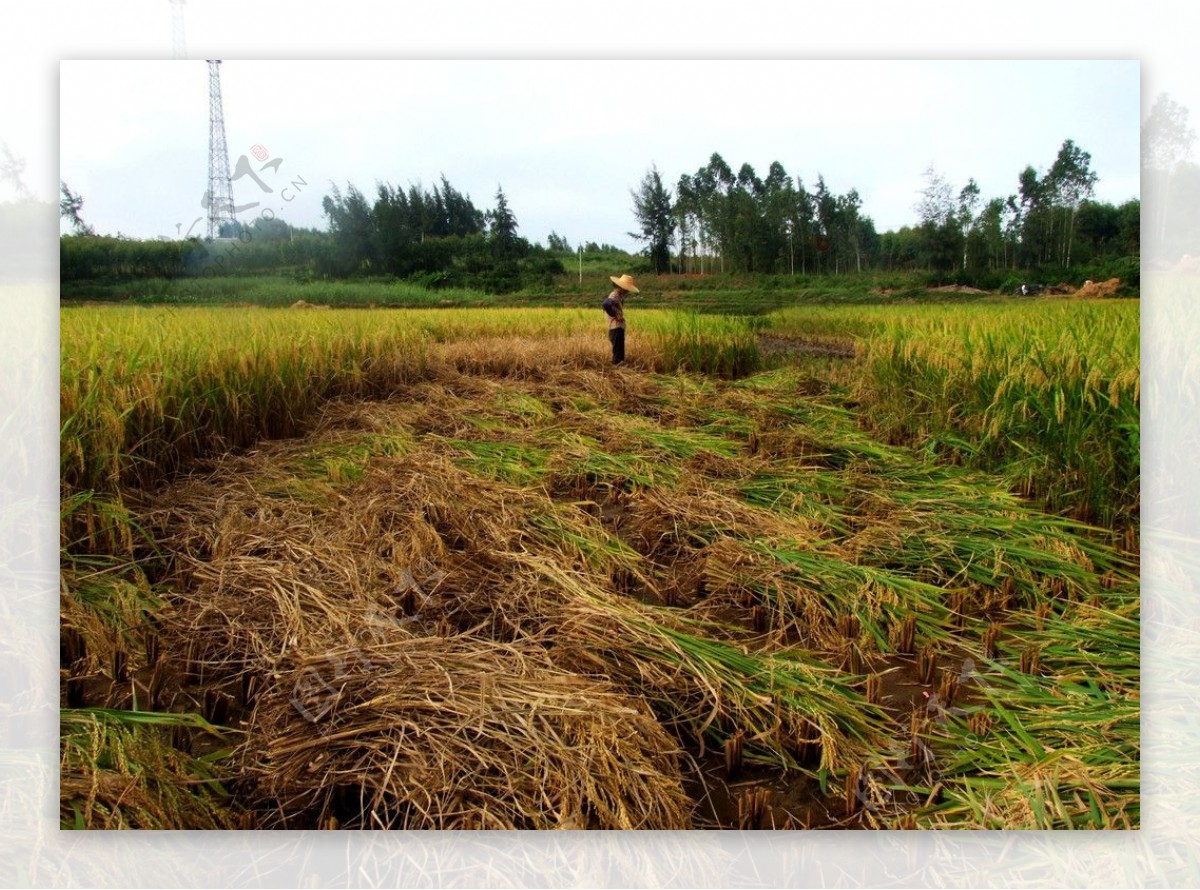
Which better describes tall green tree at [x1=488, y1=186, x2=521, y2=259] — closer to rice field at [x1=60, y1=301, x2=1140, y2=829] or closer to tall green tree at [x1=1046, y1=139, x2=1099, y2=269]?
rice field at [x1=60, y1=301, x2=1140, y2=829]

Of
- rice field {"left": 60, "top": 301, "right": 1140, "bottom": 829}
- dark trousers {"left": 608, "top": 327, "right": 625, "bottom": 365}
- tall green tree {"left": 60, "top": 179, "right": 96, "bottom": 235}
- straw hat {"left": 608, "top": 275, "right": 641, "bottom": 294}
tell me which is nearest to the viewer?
rice field {"left": 60, "top": 301, "right": 1140, "bottom": 829}

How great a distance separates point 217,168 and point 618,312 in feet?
5.67

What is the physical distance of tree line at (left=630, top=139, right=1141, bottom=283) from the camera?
8.18ft

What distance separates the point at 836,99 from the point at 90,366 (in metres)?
2.32

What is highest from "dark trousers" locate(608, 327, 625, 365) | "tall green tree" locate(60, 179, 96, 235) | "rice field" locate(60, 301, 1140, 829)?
"tall green tree" locate(60, 179, 96, 235)

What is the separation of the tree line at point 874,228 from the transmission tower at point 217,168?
1300mm

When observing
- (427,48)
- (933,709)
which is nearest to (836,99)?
(427,48)

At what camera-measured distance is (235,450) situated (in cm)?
284

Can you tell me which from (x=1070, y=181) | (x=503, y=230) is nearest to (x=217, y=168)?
(x=503, y=230)

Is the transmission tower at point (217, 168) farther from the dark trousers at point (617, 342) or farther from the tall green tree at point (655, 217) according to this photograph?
the dark trousers at point (617, 342)

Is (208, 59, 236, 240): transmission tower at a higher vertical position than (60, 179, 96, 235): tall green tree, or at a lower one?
higher

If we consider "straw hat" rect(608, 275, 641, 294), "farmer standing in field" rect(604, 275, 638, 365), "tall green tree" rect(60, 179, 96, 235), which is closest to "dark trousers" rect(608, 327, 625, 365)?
"farmer standing in field" rect(604, 275, 638, 365)

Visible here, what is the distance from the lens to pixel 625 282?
10.5ft

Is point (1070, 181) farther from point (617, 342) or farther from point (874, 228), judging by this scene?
point (617, 342)
